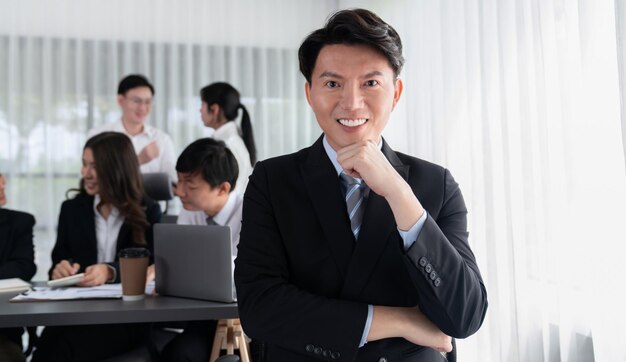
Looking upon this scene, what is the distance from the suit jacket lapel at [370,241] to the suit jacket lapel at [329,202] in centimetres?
2

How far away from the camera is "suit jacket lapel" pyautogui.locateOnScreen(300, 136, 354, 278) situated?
4.01ft

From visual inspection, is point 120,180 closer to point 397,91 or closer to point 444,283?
point 397,91

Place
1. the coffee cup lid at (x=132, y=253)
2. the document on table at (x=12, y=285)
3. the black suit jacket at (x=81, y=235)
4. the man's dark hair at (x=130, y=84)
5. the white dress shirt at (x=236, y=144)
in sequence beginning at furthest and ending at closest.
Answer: the man's dark hair at (x=130, y=84) → the white dress shirt at (x=236, y=144) → the black suit jacket at (x=81, y=235) → the document on table at (x=12, y=285) → the coffee cup lid at (x=132, y=253)

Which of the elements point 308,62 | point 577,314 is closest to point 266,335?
point 308,62

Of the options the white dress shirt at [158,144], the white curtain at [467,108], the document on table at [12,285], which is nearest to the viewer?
the white curtain at [467,108]

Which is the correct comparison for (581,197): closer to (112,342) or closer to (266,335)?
(266,335)

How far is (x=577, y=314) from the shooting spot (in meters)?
2.26

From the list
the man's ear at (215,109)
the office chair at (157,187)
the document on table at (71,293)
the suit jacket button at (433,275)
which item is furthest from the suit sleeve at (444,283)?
the man's ear at (215,109)

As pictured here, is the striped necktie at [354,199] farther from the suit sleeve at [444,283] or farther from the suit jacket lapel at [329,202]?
the suit sleeve at [444,283]

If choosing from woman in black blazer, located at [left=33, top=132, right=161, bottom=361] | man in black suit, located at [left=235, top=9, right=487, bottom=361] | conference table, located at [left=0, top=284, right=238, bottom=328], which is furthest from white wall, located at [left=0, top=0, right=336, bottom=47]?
man in black suit, located at [left=235, top=9, right=487, bottom=361]

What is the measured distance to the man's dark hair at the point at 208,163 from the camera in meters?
2.71

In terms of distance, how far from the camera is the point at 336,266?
4.03 ft

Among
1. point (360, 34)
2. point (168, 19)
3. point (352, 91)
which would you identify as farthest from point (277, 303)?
point (168, 19)

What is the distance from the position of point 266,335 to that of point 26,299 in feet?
4.34
